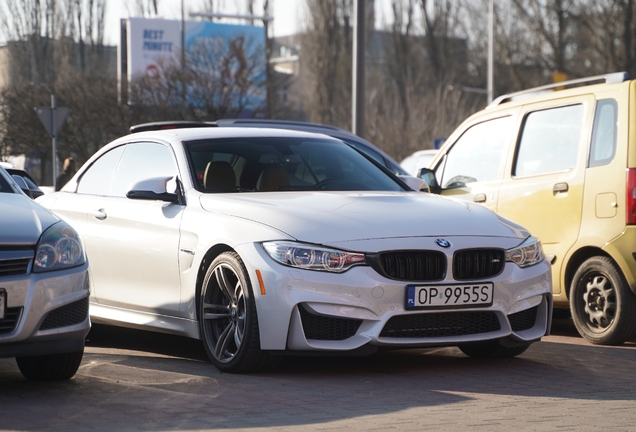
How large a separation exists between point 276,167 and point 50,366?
2.17 meters

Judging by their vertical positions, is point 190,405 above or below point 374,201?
below

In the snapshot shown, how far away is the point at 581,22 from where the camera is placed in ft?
143

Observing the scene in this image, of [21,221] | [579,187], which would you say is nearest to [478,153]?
[579,187]

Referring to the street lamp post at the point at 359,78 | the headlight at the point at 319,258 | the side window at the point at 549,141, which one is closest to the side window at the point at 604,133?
the side window at the point at 549,141

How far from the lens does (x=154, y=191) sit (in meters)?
7.64

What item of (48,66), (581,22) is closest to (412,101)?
(581,22)

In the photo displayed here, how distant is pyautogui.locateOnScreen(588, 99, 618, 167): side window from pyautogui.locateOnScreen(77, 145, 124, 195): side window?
345 centimetres

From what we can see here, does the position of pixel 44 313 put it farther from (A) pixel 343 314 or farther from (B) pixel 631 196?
(B) pixel 631 196

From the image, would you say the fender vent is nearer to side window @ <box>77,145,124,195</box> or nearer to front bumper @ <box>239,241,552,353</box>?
front bumper @ <box>239,241,552,353</box>

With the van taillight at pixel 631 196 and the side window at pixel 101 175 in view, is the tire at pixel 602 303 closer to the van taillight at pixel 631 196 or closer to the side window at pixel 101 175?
the van taillight at pixel 631 196

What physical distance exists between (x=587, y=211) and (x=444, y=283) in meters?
2.28

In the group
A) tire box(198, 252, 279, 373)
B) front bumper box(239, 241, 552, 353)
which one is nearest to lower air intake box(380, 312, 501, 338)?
front bumper box(239, 241, 552, 353)

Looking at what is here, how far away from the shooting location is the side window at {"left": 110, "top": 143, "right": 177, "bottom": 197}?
8.06 meters

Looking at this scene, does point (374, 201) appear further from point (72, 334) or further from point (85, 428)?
point (85, 428)
